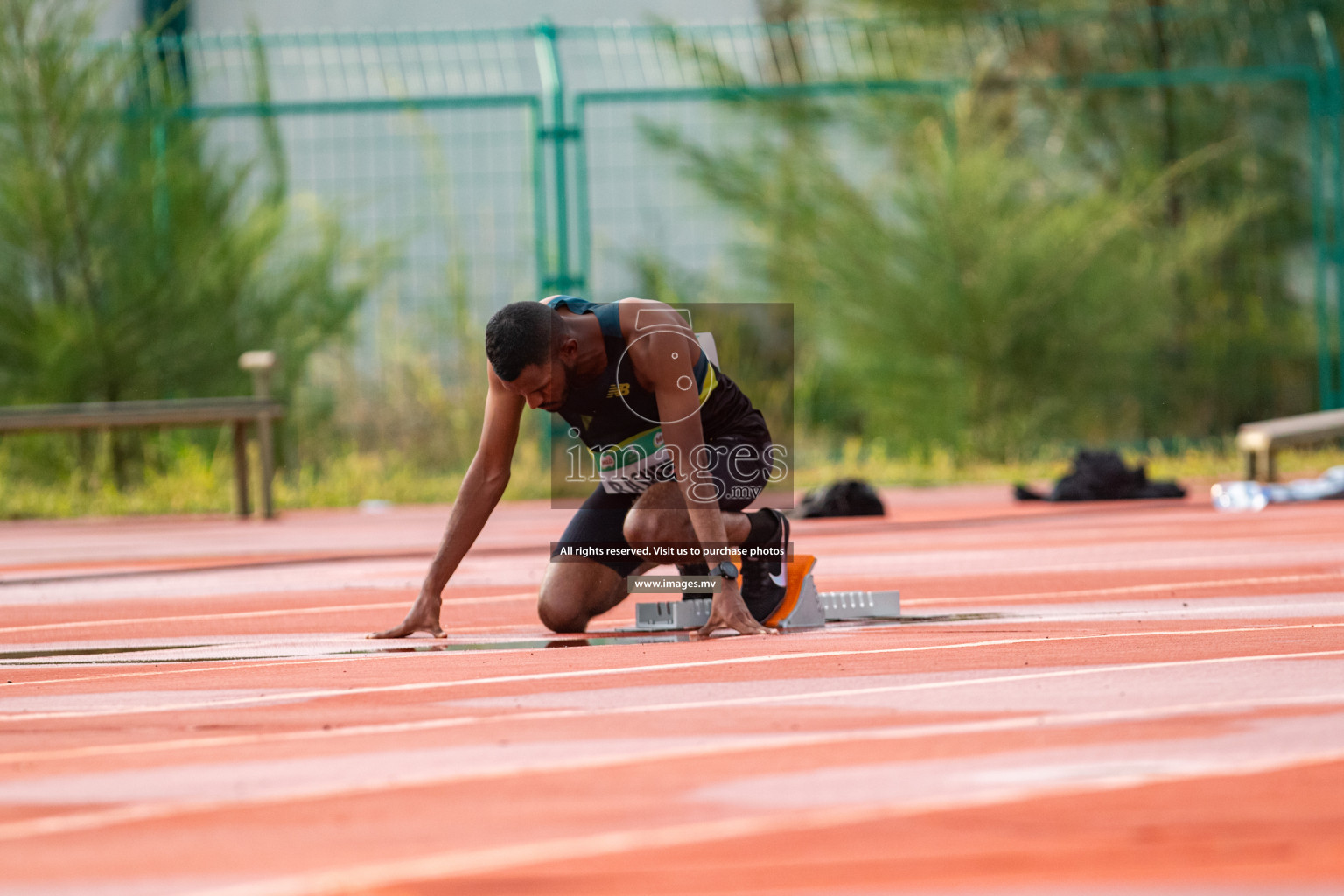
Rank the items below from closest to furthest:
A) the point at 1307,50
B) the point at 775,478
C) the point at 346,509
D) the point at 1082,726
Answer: the point at 1082,726, the point at 775,478, the point at 346,509, the point at 1307,50

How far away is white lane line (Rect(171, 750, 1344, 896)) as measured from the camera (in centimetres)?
207

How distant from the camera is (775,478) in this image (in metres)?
10.8

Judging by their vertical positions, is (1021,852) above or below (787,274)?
below

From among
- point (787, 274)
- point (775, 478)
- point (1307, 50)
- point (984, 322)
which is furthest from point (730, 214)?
point (1307, 50)

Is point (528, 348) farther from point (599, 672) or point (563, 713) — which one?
point (563, 713)

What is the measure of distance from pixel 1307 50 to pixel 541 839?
14137 mm

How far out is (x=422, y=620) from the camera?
4.72m

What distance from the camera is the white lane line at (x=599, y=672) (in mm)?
3510

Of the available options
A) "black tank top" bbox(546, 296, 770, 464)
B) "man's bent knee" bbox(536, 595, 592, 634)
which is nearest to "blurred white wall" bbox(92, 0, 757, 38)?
"black tank top" bbox(546, 296, 770, 464)

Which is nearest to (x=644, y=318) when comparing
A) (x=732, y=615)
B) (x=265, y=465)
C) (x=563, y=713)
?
(x=732, y=615)

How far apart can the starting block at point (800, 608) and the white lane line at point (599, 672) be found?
657 mm

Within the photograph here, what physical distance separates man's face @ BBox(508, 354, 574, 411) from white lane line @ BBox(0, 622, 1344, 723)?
83 cm

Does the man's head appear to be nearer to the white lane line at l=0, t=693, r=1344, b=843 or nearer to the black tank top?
the black tank top

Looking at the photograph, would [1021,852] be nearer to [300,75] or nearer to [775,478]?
[775,478]
